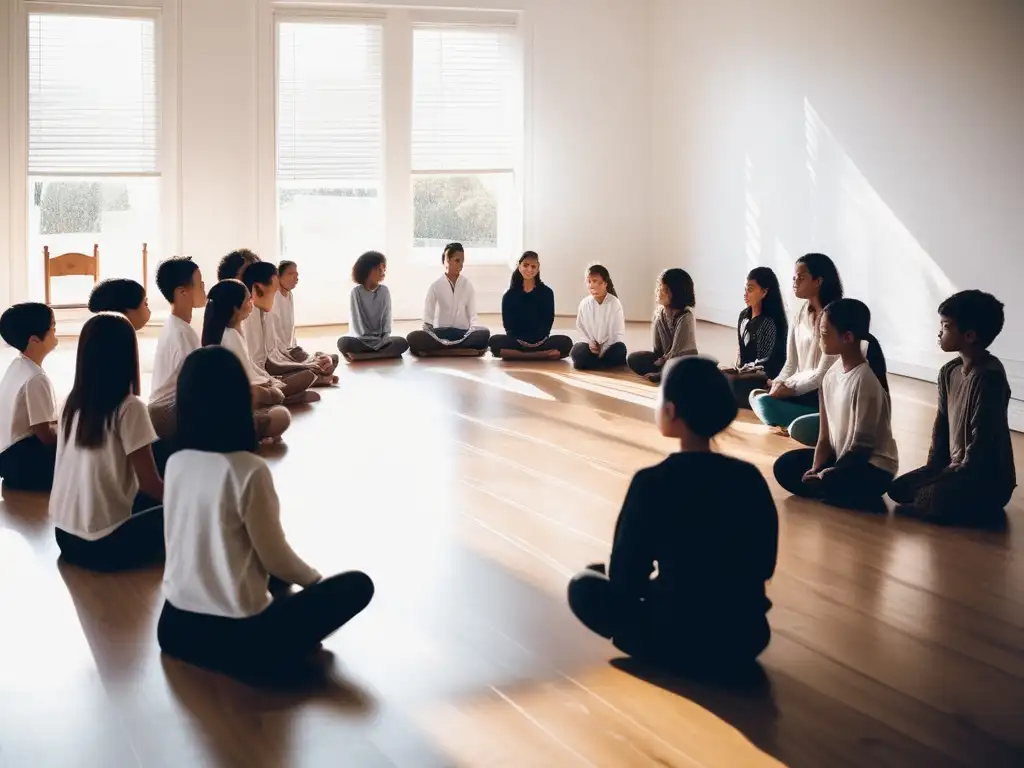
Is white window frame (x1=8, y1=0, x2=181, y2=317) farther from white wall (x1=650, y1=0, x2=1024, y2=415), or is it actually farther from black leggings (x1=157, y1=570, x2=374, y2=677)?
black leggings (x1=157, y1=570, x2=374, y2=677)

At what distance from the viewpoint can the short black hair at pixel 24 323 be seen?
5.08m

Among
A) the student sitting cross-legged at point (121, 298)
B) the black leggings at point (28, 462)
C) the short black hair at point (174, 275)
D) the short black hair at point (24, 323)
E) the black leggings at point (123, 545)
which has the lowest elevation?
the black leggings at point (123, 545)

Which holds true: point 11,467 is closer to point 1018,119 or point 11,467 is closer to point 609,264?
point 1018,119

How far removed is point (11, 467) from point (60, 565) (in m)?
1.13

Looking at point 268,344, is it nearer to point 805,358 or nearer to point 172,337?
point 172,337

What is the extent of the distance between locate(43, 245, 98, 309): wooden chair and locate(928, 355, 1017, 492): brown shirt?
7816 millimetres

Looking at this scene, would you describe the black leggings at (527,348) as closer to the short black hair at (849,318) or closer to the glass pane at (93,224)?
the glass pane at (93,224)

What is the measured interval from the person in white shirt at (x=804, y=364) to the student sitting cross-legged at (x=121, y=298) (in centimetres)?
305

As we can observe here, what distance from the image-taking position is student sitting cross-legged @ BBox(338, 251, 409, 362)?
9008mm

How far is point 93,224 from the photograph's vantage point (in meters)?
11.4

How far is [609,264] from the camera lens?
487 inches

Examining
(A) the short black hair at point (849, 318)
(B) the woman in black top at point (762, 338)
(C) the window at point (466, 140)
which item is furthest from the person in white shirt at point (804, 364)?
(C) the window at point (466, 140)

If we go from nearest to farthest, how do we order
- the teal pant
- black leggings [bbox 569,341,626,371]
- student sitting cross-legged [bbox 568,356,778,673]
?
student sitting cross-legged [bbox 568,356,778,673], the teal pant, black leggings [bbox 569,341,626,371]

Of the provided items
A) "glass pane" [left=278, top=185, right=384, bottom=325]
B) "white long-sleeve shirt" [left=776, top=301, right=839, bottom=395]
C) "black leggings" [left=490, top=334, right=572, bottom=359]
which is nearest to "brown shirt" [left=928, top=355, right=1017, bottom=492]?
"white long-sleeve shirt" [left=776, top=301, right=839, bottom=395]
